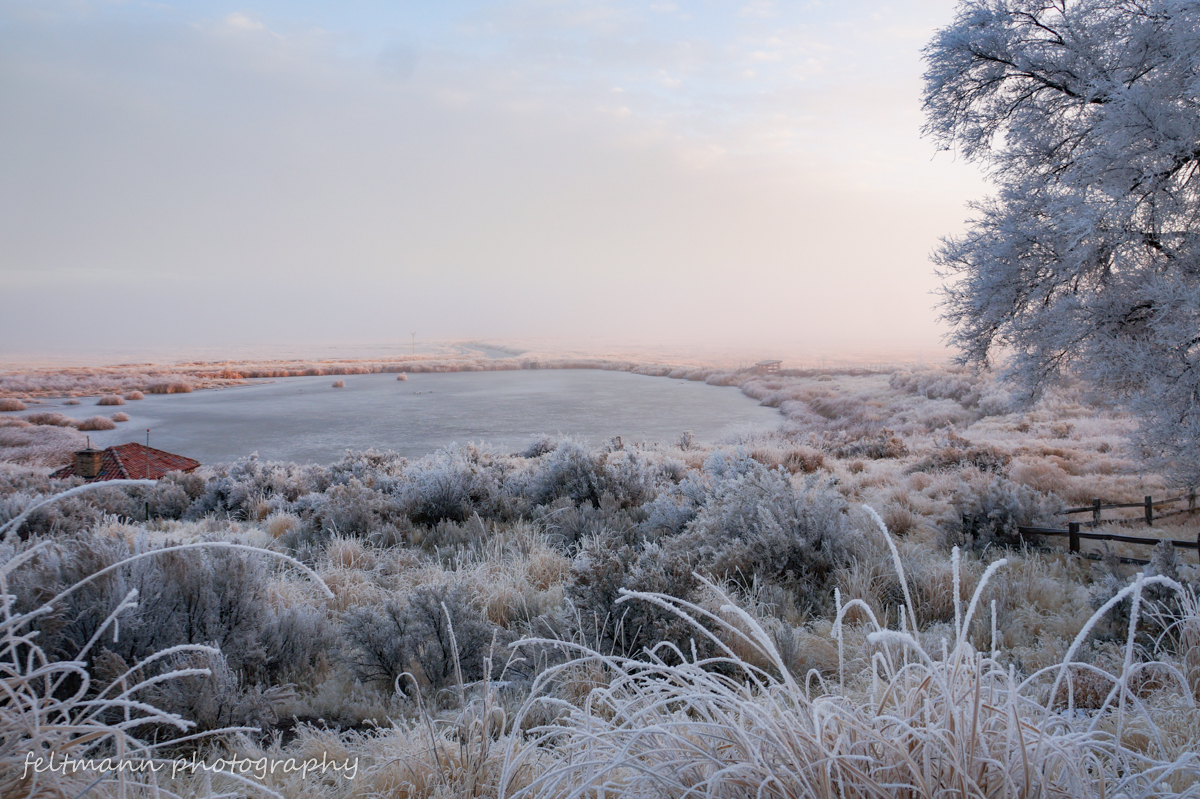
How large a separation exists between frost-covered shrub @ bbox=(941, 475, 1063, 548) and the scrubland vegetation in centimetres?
3

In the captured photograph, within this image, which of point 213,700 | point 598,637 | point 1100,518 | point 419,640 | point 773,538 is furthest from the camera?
point 1100,518

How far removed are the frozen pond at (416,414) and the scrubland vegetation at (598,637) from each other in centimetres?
85

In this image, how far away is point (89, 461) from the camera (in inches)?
275

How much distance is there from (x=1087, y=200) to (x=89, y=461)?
11129 mm

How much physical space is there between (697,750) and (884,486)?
800 cm

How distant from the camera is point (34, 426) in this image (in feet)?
24.7

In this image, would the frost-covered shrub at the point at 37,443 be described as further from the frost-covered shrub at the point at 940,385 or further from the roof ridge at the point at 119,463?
the frost-covered shrub at the point at 940,385

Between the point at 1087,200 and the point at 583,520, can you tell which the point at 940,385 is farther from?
the point at 583,520

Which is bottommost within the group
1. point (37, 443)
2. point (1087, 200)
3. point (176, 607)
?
point (176, 607)

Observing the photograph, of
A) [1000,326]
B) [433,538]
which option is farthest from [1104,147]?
[433,538]

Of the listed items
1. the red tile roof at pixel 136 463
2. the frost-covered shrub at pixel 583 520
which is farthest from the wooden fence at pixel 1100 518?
the red tile roof at pixel 136 463

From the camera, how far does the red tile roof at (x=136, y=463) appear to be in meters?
7.08

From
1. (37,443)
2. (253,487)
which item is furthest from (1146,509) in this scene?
(37,443)

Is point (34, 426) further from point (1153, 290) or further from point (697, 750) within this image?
point (1153, 290)
